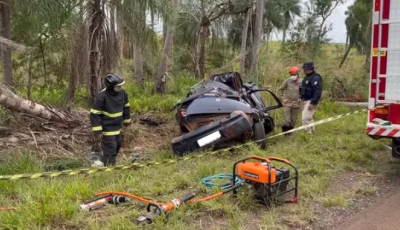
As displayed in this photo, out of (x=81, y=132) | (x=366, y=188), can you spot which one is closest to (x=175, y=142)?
(x=81, y=132)

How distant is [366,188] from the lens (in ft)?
17.1

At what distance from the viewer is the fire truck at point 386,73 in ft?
19.0

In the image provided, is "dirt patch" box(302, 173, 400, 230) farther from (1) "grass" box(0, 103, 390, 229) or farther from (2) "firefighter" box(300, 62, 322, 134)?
(2) "firefighter" box(300, 62, 322, 134)

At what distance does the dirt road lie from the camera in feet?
13.6

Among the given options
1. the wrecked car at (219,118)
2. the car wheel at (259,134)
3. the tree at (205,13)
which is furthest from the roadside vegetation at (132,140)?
the tree at (205,13)

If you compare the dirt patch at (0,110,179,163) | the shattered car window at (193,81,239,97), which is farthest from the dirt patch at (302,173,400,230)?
the dirt patch at (0,110,179,163)

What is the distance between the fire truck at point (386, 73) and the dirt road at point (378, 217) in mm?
1274

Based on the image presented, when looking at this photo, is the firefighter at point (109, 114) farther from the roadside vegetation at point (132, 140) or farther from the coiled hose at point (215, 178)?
the coiled hose at point (215, 178)

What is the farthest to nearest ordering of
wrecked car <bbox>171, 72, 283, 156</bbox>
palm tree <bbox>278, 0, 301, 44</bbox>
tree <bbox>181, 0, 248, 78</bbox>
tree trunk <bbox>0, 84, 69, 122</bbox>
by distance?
palm tree <bbox>278, 0, 301, 44</bbox> → tree <bbox>181, 0, 248, 78</bbox> → tree trunk <bbox>0, 84, 69, 122</bbox> → wrecked car <bbox>171, 72, 283, 156</bbox>

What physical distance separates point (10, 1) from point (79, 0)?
5.57 feet

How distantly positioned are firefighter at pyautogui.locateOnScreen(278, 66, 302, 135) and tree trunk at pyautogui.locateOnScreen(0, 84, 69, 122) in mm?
4684

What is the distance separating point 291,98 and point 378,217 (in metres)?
4.83

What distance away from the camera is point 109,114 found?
6711mm

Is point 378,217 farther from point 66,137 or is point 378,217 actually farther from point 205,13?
point 205,13
